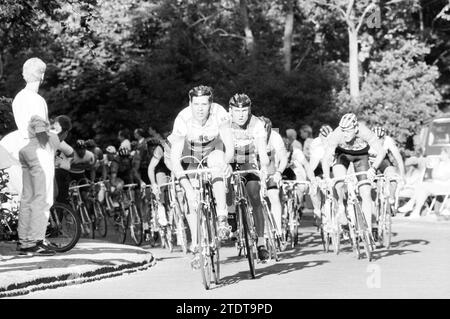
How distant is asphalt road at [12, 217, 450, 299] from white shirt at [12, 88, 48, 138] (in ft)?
7.29

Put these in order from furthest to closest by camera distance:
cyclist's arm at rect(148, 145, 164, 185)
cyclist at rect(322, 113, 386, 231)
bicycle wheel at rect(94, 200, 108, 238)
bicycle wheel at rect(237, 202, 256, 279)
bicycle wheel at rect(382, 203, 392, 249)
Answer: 1. bicycle wheel at rect(94, 200, 108, 238)
2. cyclist's arm at rect(148, 145, 164, 185)
3. bicycle wheel at rect(382, 203, 392, 249)
4. cyclist at rect(322, 113, 386, 231)
5. bicycle wheel at rect(237, 202, 256, 279)

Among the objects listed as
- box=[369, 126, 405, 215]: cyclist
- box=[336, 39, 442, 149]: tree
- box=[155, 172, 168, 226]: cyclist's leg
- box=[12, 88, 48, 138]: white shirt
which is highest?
box=[336, 39, 442, 149]: tree

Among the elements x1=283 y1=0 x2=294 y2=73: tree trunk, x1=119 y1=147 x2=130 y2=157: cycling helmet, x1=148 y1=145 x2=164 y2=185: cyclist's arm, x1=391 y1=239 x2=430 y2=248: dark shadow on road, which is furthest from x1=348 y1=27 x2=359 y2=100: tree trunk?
x1=148 y1=145 x2=164 y2=185: cyclist's arm

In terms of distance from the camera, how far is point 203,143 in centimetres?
1340

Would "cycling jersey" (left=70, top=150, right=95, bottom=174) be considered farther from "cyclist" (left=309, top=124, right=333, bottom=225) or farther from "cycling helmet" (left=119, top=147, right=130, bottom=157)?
"cyclist" (left=309, top=124, right=333, bottom=225)

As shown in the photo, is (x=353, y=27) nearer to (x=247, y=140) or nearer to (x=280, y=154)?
(x=280, y=154)

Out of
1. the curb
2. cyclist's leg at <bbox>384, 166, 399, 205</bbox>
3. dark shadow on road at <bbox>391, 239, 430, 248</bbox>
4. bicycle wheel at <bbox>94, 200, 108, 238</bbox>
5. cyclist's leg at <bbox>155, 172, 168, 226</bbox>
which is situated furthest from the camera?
bicycle wheel at <bbox>94, 200, 108, 238</bbox>

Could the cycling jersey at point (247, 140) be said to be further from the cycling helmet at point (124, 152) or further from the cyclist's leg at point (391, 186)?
the cycling helmet at point (124, 152)

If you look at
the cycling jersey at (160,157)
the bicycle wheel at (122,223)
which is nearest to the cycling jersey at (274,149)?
the cycling jersey at (160,157)

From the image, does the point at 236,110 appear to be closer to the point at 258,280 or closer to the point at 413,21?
the point at 258,280

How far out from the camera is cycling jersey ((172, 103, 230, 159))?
13.3 meters

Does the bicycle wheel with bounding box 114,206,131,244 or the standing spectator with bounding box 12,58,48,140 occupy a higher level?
the standing spectator with bounding box 12,58,48,140

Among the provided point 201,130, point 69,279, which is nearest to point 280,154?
point 201,130

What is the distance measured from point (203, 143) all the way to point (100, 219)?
376 inches
